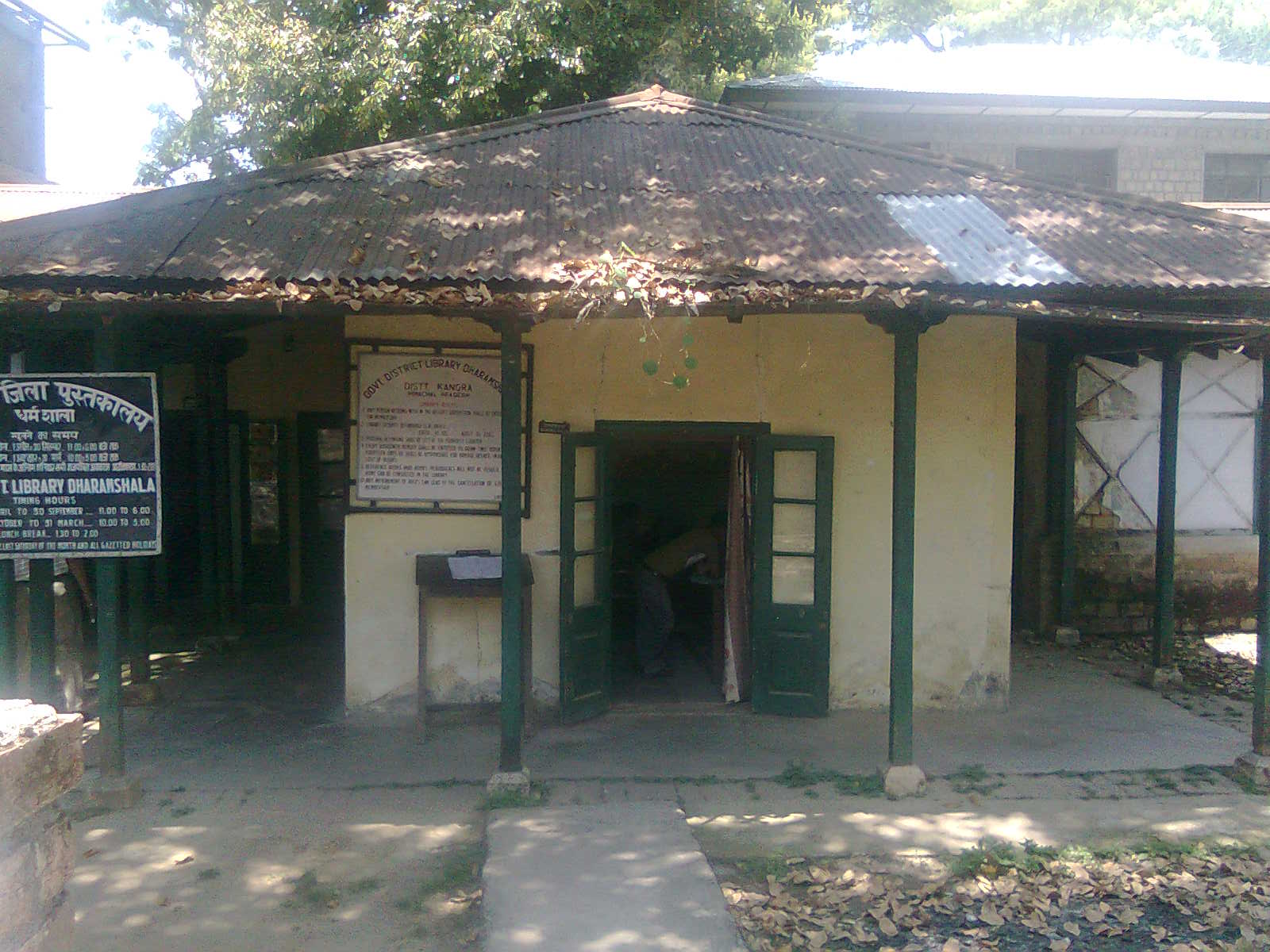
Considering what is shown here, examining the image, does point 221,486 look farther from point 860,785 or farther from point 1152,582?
point 1152,582

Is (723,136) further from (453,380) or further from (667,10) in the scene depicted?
(667,10)

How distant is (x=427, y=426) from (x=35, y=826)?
453cm

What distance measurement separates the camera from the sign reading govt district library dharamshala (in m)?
5.39

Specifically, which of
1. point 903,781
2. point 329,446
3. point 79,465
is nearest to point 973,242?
point 903,781

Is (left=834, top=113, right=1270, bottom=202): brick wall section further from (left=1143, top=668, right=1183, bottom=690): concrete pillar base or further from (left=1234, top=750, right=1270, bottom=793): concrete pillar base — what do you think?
(left=1234, top=750, right=1270, bottom=793): concrete pillar base

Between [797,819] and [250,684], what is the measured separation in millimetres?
4736

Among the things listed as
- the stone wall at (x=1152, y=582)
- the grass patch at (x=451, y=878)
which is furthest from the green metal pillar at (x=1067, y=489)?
the grass patch at (x=451, y=878)

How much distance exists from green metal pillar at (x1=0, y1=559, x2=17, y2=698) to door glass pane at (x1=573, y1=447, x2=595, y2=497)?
3.39m

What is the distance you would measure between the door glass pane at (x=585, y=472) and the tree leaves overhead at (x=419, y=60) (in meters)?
6.26

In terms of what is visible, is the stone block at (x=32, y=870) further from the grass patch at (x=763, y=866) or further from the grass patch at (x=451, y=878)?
the grass patch at (x=763, y=866)

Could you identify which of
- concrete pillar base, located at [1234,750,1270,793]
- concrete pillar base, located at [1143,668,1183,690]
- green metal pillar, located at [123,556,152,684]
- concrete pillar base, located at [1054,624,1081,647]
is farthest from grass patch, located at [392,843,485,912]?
concrete pillar base, located at [1054,624,1081,647]

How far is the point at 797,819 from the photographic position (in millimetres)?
5461

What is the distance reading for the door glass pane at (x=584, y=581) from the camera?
23.1 ft

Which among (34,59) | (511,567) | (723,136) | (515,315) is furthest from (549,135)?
(34,59)
